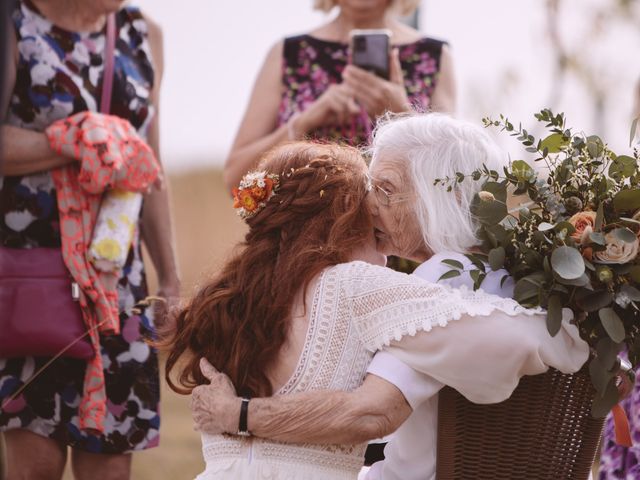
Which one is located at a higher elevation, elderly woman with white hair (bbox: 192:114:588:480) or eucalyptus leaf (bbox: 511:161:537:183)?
eucalyptus leaf (bbox: 511:161:537:183)

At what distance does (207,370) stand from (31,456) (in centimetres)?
102

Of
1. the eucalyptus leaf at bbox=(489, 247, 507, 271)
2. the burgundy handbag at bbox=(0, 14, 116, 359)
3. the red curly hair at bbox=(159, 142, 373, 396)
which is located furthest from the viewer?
the burgundy handbag at bbox=(0, 14, 116, 359)

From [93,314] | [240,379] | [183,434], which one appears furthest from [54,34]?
[183,434]

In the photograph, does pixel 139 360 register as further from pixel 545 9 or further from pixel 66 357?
pixel 545 9

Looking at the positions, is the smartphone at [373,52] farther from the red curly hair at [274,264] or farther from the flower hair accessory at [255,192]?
the flower hair accessory at [255,192]

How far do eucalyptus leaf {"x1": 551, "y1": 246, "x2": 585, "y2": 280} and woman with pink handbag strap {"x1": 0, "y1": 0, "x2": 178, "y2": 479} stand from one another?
160 centimetres

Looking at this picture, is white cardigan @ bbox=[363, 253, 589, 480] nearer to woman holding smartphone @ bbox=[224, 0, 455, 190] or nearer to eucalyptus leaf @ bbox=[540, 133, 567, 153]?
eucalyptus leaf @ bbox=[540, 133, 567, 153]

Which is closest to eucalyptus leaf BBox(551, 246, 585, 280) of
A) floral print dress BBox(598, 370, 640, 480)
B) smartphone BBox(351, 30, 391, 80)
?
floral print dress BBox(598, 370, 640, 480)

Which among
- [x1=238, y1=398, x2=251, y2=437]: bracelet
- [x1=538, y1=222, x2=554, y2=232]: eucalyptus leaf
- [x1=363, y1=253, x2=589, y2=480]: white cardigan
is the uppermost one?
[x1=538, y1=222, x2=554, y2=232]: eucalyptus leaf

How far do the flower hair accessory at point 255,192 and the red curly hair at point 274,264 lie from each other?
0.8 inches

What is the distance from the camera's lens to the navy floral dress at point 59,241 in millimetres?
3154

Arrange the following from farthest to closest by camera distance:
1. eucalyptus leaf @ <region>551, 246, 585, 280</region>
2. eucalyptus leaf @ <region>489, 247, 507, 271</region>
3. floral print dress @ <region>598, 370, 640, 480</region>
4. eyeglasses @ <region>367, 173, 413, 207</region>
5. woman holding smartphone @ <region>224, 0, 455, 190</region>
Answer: woman holding smartphone @ <region>224, 0, 455, 190</region> < floral print dress @ <region>598, 370, 640, 480</region> < eyeglasses @ <region>367, 173, 413, 207</region> < eucalyptus leaf @ <region>489, 247, 507, 271</region> < eucalyptus leaf @ <region>551, 246, 585, 280</region>

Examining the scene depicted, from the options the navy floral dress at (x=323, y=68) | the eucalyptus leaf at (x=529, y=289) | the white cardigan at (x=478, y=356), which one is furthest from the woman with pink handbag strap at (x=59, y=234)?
the eucalyptus leaf at (x=529, y=289)

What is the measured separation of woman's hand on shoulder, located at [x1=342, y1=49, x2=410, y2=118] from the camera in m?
3.67
